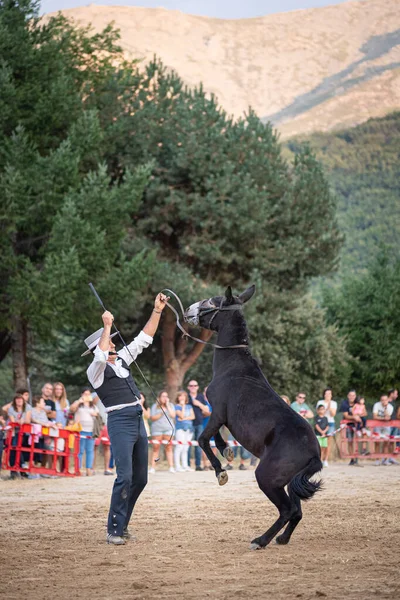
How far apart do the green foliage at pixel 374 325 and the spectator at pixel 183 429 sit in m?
24.8

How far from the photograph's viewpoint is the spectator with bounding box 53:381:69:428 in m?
19.9

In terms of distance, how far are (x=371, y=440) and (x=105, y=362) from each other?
1594cm

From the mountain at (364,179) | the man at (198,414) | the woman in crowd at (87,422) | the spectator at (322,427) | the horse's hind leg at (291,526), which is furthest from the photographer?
the mountain at (364,179)

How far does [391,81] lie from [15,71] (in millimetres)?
139733

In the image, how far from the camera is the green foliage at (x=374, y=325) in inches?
1784

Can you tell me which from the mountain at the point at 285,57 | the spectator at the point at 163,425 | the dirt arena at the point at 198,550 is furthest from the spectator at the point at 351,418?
the mountain at the point at 285,57

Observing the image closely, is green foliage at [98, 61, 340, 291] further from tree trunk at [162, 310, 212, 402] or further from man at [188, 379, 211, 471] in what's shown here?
man at [188, 379, 211, 471]

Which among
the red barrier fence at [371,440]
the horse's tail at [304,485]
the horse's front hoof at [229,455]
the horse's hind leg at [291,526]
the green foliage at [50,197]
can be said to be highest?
the green foliage at [50,197]

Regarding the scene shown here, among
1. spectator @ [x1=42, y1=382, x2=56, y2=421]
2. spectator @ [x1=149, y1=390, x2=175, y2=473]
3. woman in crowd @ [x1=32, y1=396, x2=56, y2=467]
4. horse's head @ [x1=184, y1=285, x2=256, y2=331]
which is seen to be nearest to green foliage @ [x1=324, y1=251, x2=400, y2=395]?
spectator @ [x1=149, y1=390, x2=175, y2=473]

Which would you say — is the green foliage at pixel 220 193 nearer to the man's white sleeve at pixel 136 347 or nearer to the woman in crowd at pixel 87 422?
the woman in crowd at pixel 87 422

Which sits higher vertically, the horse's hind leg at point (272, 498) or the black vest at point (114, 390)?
the black vest at point (114, 390)

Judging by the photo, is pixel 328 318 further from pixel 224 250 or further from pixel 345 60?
pixel 345 60

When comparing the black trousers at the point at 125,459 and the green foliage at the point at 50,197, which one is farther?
the green foliage at the point at 50,197

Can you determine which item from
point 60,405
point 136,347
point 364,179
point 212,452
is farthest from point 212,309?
point 364,179
